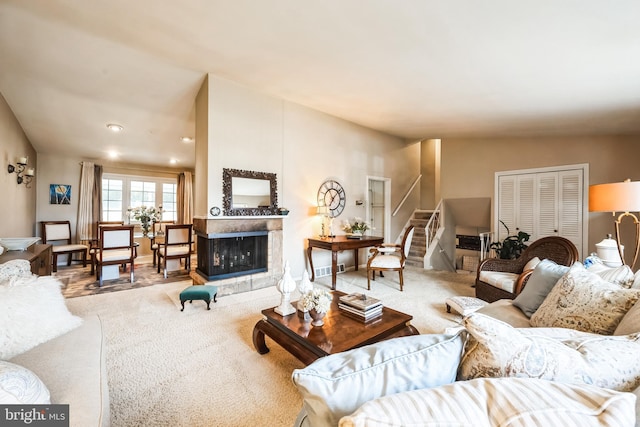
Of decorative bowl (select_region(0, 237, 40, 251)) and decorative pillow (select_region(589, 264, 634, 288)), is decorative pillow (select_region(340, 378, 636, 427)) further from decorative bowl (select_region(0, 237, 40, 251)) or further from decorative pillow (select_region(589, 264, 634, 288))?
decorative bowl (select_region(0, 237, 40, 251))

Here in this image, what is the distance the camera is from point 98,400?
3.32ft

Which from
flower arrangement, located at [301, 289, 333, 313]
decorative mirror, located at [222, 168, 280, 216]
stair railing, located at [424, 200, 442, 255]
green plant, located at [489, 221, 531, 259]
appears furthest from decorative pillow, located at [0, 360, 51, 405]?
stair railing, located at [424, 200, 442, 255]

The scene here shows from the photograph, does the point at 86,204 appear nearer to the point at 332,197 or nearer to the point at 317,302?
the point at 332,197

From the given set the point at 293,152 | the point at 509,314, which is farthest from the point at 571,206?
the point at 293,152

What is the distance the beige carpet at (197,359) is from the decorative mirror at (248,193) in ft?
4.00

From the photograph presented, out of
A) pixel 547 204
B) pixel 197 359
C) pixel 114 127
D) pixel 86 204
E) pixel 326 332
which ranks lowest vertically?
pixel 197 359

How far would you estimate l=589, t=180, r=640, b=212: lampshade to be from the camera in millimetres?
2227

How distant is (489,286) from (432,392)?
120 inches

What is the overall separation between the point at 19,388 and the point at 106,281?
4.41 metres

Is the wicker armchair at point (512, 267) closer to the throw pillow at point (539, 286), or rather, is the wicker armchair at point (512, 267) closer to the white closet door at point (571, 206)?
the throw pillow at point (539, 286)

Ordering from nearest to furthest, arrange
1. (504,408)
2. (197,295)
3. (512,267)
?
1. (504,408)
2. (197,295)
3. (512,267)

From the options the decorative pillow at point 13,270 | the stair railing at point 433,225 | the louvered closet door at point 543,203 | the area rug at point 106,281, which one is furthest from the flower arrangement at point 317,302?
the louvered closet door at point 543,203

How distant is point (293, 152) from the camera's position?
4.35 metres

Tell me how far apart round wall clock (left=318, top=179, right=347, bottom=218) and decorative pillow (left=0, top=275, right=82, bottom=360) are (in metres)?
3.52
